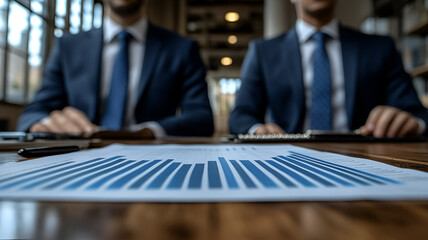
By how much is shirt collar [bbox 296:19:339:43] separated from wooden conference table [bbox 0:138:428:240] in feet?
3.23

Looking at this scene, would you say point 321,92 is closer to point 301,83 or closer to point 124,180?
point 301,83

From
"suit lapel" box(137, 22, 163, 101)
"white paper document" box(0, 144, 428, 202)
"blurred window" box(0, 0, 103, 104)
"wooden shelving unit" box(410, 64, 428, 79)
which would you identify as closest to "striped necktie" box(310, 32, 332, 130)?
"suit lapel" box(137, 22, 163, 101)

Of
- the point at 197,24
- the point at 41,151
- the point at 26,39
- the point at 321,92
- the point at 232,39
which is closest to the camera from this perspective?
the point at 41,151

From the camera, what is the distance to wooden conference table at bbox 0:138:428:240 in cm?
8

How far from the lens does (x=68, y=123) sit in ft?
2.25

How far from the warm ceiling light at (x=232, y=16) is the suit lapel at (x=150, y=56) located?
→ 18.0ft

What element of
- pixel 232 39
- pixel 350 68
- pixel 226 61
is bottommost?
pixel 350 68

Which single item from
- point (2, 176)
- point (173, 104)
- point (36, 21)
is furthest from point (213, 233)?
point (36, 21)

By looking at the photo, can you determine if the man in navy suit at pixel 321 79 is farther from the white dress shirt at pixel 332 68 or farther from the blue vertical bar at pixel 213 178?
the blue vertical bar at pixel 213 178

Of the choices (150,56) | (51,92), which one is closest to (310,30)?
(150,56)

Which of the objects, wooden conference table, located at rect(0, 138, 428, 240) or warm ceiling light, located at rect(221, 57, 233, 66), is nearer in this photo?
wooden conference table, located at rect(0, 138, 428, 240)

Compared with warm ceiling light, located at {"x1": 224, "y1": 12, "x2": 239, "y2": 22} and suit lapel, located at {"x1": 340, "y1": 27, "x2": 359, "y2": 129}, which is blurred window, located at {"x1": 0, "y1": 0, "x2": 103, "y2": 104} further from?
suit lapel, located at {"x1": 340, "y1": 27, "x2": 359, "y2": 129}

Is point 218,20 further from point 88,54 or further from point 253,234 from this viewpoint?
point 253,234

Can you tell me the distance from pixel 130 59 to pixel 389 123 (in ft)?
2.78
